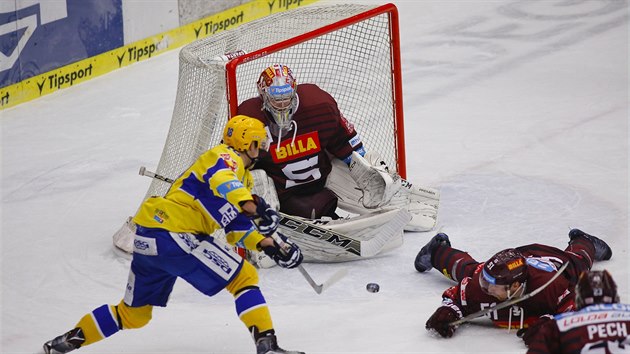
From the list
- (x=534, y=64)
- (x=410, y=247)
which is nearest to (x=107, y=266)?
(x=410, y=247)

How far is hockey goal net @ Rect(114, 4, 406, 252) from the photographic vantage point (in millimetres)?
5859

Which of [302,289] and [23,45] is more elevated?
[23,45]

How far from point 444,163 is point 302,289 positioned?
186cm

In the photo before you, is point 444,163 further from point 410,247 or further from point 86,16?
point 86,16

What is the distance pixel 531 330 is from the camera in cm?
446

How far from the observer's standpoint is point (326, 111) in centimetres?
589

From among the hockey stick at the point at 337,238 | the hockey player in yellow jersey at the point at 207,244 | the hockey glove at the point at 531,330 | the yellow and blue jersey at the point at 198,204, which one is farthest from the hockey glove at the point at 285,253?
the hockey stick at the point at 337,238

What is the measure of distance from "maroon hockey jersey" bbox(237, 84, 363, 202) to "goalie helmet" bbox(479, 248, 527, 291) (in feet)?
4.36

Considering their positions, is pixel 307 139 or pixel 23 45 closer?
pixel 307 139

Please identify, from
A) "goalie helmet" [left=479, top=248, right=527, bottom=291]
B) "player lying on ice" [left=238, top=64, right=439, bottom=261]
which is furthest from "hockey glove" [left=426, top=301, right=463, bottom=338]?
"player lying on ice" [left=238, top=64, right=439, bottom=261]

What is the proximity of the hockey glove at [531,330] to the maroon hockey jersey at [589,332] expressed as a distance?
0.32 meters

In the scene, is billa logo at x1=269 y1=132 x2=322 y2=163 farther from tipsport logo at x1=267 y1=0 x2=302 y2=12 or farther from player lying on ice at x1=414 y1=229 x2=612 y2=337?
tipsport logo at x1=267 y1=0 x2=302 y2=12

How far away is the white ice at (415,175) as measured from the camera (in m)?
5.29

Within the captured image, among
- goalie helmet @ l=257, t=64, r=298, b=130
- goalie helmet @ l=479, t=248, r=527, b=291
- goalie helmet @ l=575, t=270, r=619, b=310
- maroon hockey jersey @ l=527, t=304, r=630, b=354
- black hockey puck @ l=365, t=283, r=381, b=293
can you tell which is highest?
goalie helmet @ l=257, t=64, r=298, b=130
